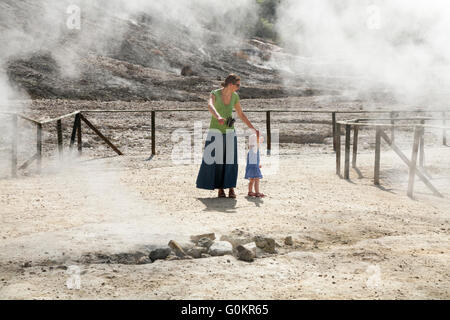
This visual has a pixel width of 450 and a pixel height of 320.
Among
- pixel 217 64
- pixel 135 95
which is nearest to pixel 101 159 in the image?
pixel 135 95

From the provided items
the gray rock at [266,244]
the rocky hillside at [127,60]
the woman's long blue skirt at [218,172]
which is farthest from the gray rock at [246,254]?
the rocky hillside at [127,60]

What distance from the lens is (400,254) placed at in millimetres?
4160

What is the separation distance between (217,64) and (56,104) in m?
11.8

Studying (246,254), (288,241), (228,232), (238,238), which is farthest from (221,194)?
(246,254)

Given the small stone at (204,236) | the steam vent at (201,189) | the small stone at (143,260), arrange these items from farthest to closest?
the small stone at (204,236) → the small stone at (143,260) → the steam vent at (201,189)

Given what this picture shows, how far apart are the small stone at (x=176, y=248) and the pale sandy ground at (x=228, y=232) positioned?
13cm

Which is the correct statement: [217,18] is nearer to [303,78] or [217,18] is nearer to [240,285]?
[303,78]

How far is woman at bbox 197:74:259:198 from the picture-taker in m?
5.96

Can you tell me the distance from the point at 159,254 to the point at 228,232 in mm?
791

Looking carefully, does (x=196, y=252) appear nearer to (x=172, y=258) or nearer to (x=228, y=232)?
(x=172, y=258)

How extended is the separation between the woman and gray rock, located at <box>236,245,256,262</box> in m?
2.06

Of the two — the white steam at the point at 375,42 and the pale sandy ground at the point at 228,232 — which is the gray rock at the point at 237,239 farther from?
the white steam at the point at 375,42

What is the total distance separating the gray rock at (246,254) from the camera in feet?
13.1

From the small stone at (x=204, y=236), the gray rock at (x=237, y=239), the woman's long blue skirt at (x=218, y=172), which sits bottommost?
the gray rock at (x=237, y=239)
